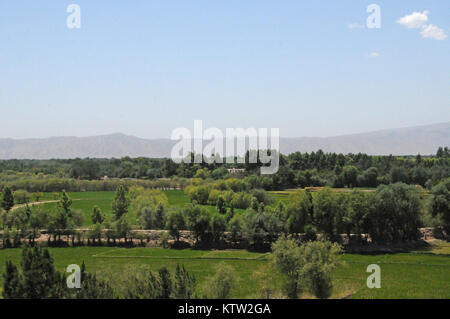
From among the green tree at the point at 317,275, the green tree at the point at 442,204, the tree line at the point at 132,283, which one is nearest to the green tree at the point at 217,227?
the green tree at the point at 442,204

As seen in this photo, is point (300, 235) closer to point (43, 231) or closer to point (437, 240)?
point (437, 240)

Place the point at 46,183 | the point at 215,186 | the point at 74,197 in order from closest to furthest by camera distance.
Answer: the point at 215,186
the point at 74,197
the point at 46,183

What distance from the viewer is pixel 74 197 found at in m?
125

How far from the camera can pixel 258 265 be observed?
180 feet

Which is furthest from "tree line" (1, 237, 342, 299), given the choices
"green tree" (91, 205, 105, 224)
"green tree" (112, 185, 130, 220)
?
"green tree" (112, 185, 130, 220)

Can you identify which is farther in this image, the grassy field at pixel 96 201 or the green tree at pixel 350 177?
the green tree at pixel 350 177

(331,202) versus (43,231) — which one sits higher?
(331,202)

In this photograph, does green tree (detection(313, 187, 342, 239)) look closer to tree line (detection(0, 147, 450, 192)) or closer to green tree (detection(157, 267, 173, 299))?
green tree (detection(157, 267, 173, 299))

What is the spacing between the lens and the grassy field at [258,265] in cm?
4297

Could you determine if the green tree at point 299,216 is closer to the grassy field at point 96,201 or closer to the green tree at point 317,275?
the grassy field at point 96,201
